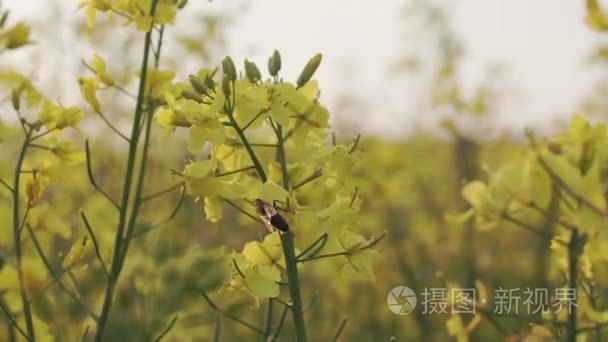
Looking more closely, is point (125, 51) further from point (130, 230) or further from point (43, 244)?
point (130, 230)

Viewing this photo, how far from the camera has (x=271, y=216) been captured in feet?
4.38

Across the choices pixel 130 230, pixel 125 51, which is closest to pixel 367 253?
pixel 130 230

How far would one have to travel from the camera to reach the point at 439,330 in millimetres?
4145

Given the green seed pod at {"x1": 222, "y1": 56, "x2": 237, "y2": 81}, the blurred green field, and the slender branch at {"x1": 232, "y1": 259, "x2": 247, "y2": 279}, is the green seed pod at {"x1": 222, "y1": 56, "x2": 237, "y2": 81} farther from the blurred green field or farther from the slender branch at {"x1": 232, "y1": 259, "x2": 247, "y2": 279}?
the slender branch at {"x1": 232, "y1": 259, "x2": 247, "y2": 279}

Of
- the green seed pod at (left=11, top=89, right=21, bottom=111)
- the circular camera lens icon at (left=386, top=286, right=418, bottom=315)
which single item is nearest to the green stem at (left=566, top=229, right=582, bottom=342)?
the circular camera lens icon at (left=386, top=286, right=418, bottom=315)

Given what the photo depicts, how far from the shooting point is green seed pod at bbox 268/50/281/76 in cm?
147

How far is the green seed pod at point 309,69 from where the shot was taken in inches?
58.9

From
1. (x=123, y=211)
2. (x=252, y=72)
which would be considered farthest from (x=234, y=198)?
(x=123, y=211)

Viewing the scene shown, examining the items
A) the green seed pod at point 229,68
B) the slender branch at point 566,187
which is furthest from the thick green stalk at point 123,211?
the slender branch at point 566,187

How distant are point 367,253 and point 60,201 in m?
2.88

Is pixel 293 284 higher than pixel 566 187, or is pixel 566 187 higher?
pixel 566 187

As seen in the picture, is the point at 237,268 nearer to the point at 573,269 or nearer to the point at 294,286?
the point at 294,286

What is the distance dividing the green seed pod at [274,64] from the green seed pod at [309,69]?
2.0 inches

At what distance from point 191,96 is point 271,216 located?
0.80ft
